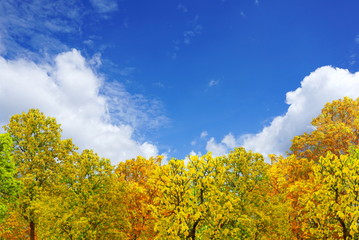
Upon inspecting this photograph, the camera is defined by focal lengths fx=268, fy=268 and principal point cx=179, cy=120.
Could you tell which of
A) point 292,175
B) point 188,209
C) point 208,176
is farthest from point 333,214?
point 292,175

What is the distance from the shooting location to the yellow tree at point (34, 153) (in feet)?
100

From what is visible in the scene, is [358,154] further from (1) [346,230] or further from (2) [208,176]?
(2) [208,176]

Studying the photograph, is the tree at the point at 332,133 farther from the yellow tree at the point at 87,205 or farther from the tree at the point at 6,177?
the tree at the point at 6,177

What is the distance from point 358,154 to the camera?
23.4 m

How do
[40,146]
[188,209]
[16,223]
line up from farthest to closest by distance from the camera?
[40,146], [16,223], [188,209]

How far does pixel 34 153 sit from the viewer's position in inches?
1292

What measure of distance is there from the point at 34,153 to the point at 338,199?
105ft

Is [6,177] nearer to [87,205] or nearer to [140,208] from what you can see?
[87,205]

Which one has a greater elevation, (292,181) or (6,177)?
(292,181)

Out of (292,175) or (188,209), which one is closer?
(188,209)

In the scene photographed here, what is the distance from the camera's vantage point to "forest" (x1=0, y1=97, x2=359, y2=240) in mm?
17656

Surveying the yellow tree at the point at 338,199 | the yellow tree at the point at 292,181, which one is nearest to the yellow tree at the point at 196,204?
the yellow tree at the point at 338,199

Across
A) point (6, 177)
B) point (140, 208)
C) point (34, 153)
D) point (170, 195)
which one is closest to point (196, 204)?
point (170, 195)

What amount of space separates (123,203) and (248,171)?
11745 millimetres
